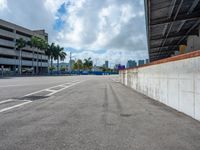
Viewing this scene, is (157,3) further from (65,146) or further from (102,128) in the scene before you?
(65,146)

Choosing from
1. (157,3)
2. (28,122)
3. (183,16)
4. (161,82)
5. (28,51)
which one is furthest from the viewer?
(28,51)

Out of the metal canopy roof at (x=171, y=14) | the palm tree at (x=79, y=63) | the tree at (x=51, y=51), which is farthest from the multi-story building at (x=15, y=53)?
the metal canopy roof at (x=171, y=14)

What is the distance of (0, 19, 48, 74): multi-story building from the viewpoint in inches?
2591

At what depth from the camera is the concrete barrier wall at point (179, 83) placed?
6.05 metres

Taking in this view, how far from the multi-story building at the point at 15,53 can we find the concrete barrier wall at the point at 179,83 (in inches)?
2333

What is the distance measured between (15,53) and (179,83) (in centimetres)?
7342

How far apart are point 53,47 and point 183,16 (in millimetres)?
79840

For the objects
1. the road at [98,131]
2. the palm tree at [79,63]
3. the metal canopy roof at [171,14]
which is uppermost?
the palm tree at [79,63]

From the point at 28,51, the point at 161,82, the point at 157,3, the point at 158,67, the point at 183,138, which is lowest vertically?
the point at 183,138

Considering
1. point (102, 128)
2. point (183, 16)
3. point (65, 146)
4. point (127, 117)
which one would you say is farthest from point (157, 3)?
point (65, 146)

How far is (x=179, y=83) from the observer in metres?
7.27

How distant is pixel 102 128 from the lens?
5195mm

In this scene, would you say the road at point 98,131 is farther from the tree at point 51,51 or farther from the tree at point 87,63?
the tree at point 87,63

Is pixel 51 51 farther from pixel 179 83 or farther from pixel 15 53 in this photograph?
pixel 179 83
